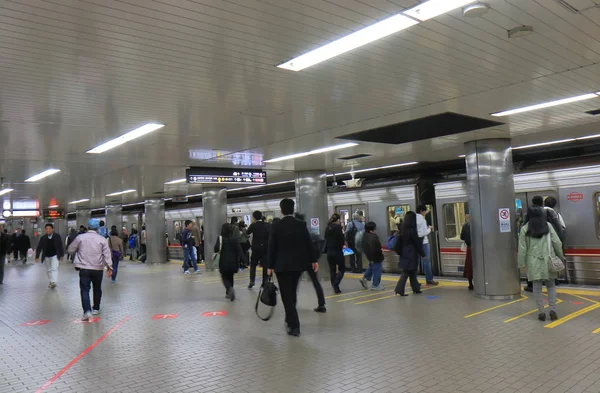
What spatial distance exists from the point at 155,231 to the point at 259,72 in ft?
66.3

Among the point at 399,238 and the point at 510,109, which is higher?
the point at 510,109

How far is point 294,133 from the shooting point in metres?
9.04

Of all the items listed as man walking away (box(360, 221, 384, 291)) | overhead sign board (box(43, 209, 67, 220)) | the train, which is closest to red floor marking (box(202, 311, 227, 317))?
man walking away (box(360, 221, 384, 291))

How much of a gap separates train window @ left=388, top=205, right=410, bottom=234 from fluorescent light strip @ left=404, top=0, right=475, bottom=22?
418 inches

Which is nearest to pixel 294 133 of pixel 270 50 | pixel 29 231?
pixel 270 50

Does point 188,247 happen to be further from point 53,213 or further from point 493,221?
point 53,213

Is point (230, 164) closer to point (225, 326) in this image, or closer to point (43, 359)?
point (225, 326)

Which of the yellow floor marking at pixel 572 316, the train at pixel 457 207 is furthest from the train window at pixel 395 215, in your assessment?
the yellow floor marking at pixel 572 316

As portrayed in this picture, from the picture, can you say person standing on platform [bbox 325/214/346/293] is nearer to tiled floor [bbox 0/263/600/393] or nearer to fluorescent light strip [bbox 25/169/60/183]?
tiled floor [bbox 0/263/600/393]

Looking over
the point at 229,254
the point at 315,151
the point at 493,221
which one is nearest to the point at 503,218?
the point at 493,221

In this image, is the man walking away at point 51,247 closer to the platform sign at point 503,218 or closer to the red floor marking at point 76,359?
the red floor marking at point 76,359

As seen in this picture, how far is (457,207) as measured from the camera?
1322 cm

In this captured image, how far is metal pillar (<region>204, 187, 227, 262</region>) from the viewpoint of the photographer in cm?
1927

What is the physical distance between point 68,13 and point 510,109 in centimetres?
651
